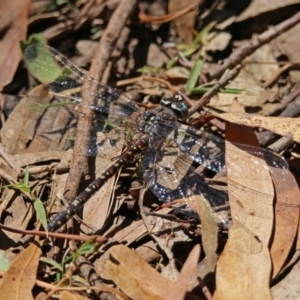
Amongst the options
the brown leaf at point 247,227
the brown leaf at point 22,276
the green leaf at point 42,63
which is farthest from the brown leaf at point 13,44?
the brown leaf at point 247,227

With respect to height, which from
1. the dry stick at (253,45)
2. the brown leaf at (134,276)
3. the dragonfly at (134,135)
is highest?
the dry stick at (253,45)

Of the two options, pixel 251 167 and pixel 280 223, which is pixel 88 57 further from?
pixel 280 223

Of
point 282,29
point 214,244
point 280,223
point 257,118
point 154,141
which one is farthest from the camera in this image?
point 282,29

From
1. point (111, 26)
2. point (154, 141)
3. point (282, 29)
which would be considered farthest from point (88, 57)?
point (282, 29)

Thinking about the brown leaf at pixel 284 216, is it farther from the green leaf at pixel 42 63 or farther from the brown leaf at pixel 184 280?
the green leaf at pixel 42 63

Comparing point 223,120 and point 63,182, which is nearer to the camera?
point 63,182

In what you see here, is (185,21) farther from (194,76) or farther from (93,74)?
(93,74)

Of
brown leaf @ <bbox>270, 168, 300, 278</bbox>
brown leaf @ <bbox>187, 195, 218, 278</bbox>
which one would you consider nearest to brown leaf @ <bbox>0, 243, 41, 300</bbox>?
brown leaf @ <bbox>187, 195, 218, 278</bbox>
